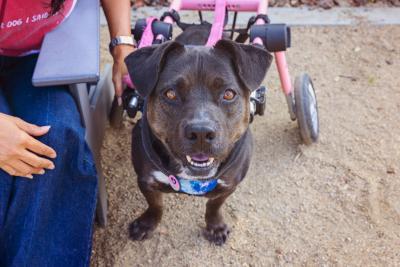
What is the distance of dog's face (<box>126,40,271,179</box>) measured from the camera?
2045mm

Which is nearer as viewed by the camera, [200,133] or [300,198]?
[200,133]

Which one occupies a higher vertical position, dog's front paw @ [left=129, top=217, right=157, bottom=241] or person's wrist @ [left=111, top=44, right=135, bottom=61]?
person's wrist @ [left=111, top=44, right=135, bottom=61]

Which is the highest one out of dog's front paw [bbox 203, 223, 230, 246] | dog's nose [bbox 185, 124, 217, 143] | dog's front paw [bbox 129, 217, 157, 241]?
dog's nose [bbox 185, 124, 217, 143]

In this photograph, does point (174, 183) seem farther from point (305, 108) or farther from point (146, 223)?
point (305, 108)

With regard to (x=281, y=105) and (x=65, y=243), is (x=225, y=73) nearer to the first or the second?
(x=65, y=243)

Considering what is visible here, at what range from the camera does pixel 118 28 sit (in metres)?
2.63

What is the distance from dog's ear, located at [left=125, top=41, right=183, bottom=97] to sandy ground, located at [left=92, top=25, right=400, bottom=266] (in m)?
1.01

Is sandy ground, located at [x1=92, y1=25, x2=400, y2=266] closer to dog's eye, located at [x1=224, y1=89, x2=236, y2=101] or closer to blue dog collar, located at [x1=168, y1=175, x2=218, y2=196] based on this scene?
blue dog collar, located at [x1=168, y1=175, x2=218, y2=196]

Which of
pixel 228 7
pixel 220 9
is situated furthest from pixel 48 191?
pixel 228 7

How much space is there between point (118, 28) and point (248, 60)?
821 millimetres

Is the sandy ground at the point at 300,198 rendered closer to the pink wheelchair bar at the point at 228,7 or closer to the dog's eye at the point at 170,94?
the pink wheelchair bar at the point at 228,7

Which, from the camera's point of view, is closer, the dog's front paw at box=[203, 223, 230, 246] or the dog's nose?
the dog's nose

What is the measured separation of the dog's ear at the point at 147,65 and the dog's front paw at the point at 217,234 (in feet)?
3.17

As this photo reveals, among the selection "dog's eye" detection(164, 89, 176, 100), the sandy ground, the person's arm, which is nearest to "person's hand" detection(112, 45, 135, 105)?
the person's arm
